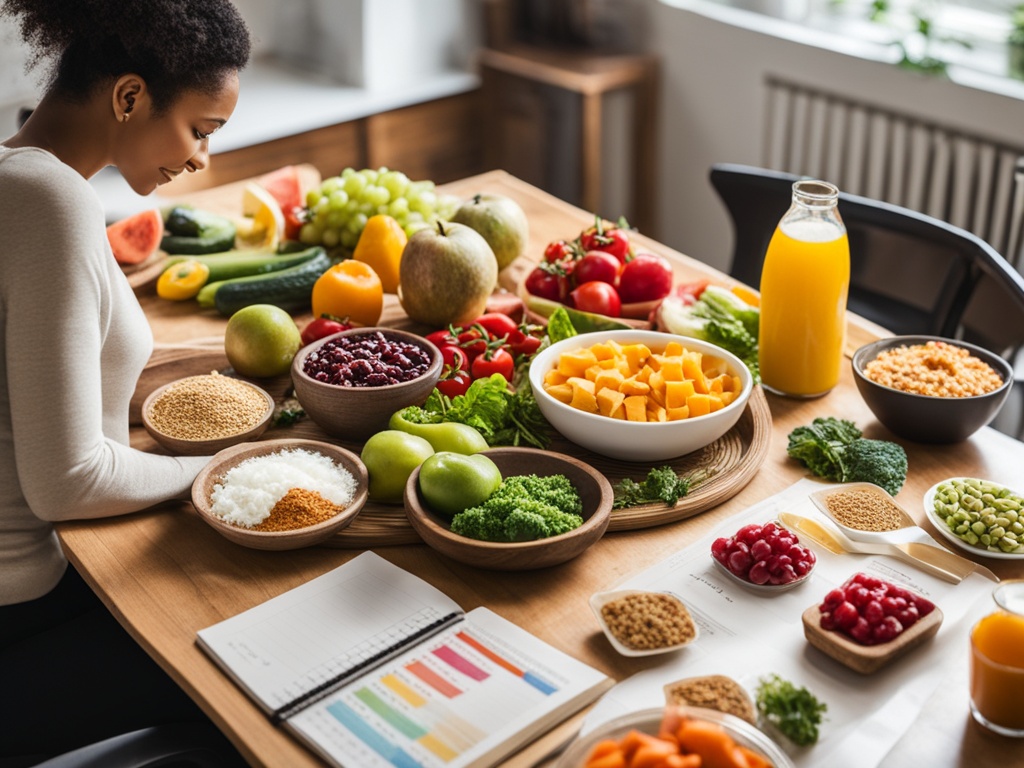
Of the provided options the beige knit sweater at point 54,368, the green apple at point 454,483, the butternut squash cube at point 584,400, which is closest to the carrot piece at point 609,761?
the green apple at point 454,483

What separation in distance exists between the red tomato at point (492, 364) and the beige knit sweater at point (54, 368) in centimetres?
53

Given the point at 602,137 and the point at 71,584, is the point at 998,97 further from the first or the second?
the point at 71,584

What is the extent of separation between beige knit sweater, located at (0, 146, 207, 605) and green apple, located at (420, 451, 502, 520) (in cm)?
38

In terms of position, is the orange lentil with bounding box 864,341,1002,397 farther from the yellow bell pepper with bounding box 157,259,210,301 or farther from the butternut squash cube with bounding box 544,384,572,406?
the yellow bell pepper with bounding box 157,259,210,301

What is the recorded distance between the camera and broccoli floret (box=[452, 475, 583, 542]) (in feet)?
4.53

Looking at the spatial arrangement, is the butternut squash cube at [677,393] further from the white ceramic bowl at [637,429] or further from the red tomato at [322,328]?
→ the red tomato at [322,328]

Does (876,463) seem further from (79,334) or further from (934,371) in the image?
(79,334)

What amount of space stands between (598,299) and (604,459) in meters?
0.47

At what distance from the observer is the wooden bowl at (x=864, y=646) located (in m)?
1.22

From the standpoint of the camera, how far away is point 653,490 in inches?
60.9

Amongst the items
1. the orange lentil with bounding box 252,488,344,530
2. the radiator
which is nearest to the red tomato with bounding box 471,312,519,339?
the orange lentil with bounding box 252,488,344,530

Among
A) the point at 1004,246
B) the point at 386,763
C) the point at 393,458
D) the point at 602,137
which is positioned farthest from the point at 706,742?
the point at 602,137

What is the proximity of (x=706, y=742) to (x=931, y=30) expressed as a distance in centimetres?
307

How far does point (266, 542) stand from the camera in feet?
4.66
